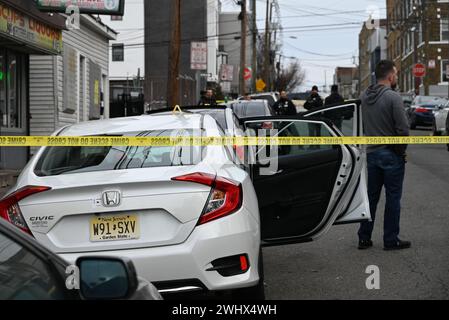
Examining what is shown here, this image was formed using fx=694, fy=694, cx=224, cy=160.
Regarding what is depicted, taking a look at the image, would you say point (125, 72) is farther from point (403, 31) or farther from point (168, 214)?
point (168, 214)

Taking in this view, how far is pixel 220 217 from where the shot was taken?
4.73m

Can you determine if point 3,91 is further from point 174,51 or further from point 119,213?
point 119,213

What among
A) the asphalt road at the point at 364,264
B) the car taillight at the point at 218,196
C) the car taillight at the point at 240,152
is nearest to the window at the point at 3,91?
the asphalt road at the point at 364,264

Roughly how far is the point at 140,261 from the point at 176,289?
302 millimetres

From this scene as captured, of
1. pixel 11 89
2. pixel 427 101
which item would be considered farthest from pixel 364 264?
pixel 427 101

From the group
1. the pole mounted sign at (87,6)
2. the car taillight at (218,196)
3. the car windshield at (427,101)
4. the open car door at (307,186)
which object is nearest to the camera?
the car taillight at (218,196)

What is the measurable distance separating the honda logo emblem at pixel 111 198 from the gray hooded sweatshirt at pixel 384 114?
364 centimetres

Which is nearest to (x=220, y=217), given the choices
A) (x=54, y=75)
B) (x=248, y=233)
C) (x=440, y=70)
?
(x=248, y=233)

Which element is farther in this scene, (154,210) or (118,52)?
(118,52)

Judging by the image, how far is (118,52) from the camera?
54719 mm

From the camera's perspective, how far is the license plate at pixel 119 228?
466 cm

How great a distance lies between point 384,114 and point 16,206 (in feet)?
13.6

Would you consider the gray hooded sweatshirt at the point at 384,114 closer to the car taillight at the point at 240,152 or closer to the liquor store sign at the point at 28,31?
the car taillight at the point at 240,152

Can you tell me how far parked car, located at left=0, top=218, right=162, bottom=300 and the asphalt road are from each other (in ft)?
10.6
